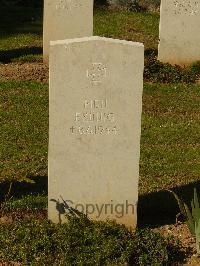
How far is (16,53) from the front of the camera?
13.1 meters

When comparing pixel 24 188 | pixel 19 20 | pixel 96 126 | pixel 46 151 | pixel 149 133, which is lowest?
pixel 19 20

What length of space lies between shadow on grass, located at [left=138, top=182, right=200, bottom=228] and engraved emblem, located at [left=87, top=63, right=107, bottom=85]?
1480 millimetres

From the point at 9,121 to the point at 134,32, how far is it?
6760 millimetres

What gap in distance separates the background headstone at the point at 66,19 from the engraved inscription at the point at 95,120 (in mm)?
6237

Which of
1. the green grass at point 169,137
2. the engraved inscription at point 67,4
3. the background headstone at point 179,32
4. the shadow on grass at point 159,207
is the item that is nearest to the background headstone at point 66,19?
the engraved inscription at point 67,4

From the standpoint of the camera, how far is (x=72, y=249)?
5723mm

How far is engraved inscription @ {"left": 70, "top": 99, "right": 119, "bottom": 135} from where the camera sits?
19.4ft

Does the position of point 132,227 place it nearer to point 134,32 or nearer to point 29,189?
point 29,189

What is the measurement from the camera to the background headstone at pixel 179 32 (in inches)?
466

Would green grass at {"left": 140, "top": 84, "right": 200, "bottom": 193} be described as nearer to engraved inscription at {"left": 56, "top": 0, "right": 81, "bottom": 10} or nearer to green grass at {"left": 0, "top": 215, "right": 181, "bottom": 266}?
green grass at {"left": 0, "top": 215, "right": 181, "bottom": 266}

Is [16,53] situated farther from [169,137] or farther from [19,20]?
[169,137]

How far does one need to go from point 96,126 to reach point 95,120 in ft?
0.18

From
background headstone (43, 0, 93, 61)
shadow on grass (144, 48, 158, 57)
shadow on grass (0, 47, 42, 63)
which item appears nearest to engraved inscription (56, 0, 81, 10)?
background headstone (43, 0, 93, 61)

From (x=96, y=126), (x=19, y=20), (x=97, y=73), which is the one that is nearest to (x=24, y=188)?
(x=96, y=126)
